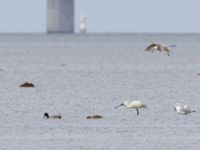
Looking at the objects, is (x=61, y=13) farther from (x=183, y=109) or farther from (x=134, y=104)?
(x=183, y=109)

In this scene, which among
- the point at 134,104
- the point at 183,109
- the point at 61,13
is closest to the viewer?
the point at 183,109

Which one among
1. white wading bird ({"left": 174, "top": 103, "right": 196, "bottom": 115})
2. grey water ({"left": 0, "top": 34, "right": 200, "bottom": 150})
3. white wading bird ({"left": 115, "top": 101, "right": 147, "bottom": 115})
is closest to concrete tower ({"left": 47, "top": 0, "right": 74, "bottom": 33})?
grey water ({"left": 0, "top": 34, "right": 200, "bottom": 150})

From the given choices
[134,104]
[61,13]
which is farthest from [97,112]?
[61,13]

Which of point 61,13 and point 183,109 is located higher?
point 183,109

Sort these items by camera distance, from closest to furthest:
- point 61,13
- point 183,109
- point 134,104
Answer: point 183,109 < point 134,104 < point 61,13

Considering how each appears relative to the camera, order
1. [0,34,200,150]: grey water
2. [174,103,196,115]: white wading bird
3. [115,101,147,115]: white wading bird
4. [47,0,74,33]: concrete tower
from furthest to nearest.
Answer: [47,0,74,33]: concrete tower → [115,101,147,115]: white wading bird → [174,103,196,115]: white wading bird → [0,34,200,150]: grey water

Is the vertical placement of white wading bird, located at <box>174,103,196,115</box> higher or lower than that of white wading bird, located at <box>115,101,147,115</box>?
higher

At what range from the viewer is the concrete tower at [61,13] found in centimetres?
11175

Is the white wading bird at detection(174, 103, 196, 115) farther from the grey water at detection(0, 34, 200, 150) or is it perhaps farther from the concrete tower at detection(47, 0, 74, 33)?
the concrete tower at detection(47, 0, 74, 33)

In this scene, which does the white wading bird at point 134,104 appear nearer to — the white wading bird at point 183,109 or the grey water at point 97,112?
the grey water at point 97,112

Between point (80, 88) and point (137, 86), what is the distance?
132 centimetres

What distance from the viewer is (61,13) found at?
113m

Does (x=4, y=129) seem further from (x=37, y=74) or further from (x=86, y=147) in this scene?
(x=37, y=74)

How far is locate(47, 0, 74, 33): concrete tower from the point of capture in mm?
111750
